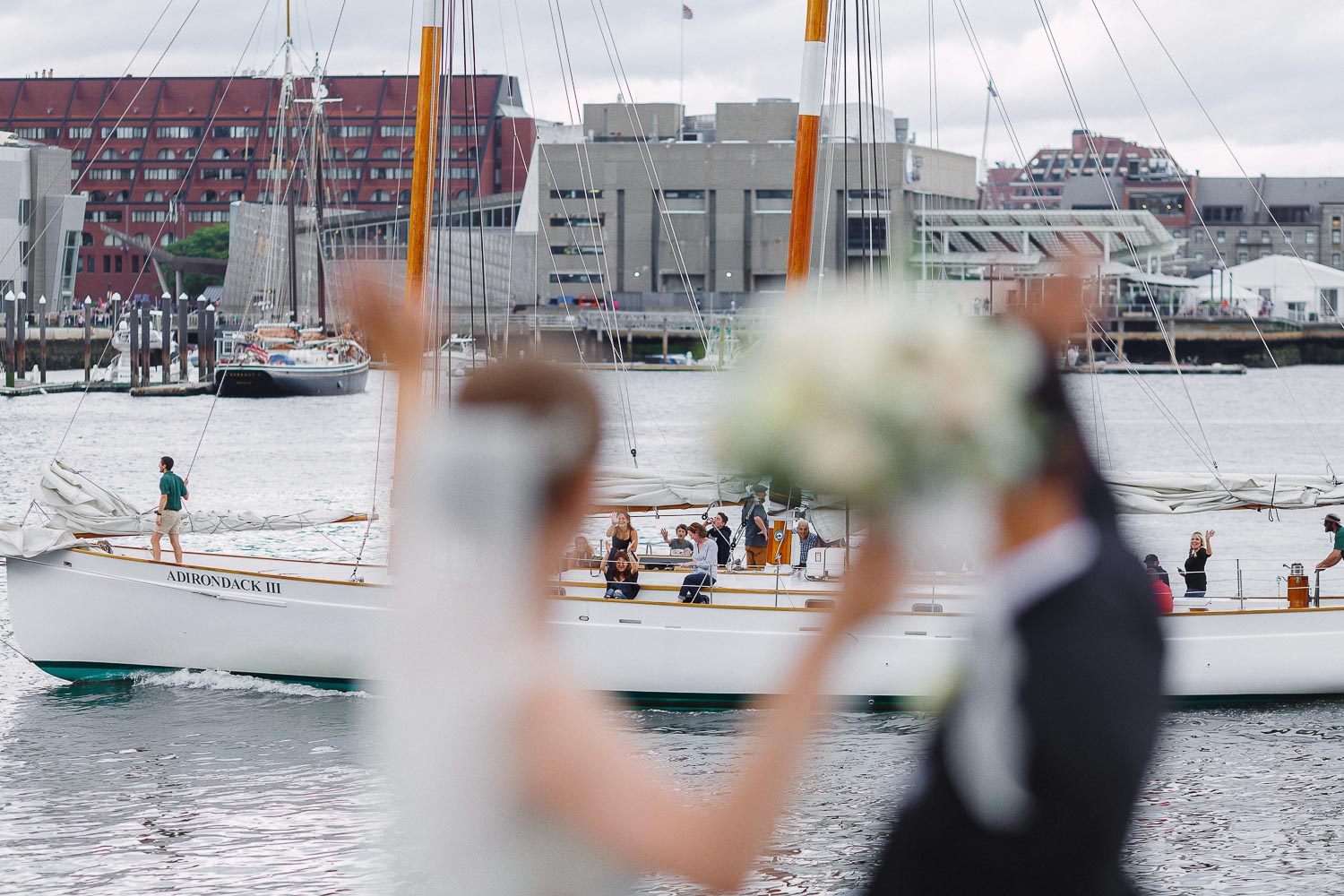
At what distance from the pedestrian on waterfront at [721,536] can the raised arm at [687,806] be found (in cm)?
1817

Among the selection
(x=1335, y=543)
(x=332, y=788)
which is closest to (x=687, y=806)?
(x=332, y=788)

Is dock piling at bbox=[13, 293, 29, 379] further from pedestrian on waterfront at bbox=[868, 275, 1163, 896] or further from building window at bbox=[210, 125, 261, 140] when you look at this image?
pedestrian on waterfront at bbox=[868, 275, 1163, 896]

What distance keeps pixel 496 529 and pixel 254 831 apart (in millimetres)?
13850

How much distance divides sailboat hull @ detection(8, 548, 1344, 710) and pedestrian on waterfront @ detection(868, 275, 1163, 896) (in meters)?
16.6

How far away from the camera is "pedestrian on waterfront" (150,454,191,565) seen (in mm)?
21594

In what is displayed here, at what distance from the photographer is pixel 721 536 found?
21062mm

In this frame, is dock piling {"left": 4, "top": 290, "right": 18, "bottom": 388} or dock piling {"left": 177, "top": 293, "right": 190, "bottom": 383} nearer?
dock piling {"left": 4, "top": 290, "right": 18, "bottom": 388}

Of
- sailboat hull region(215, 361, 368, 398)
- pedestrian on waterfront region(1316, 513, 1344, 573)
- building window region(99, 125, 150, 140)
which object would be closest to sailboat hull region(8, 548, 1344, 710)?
pedestrian on waterfront region(1316, 513, 1344, 573)

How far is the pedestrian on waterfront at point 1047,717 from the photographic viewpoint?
2.27 metres

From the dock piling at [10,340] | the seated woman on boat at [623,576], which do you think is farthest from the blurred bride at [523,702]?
the dock piling at [10,340]

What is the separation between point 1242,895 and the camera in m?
14.0

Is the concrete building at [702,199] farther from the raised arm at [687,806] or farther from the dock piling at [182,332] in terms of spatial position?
the raised arm at [687,806]

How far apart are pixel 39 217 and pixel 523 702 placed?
14173cm

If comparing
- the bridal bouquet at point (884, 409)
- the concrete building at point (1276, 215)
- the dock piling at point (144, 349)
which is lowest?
the bridal bouquet at point (884, 409)
